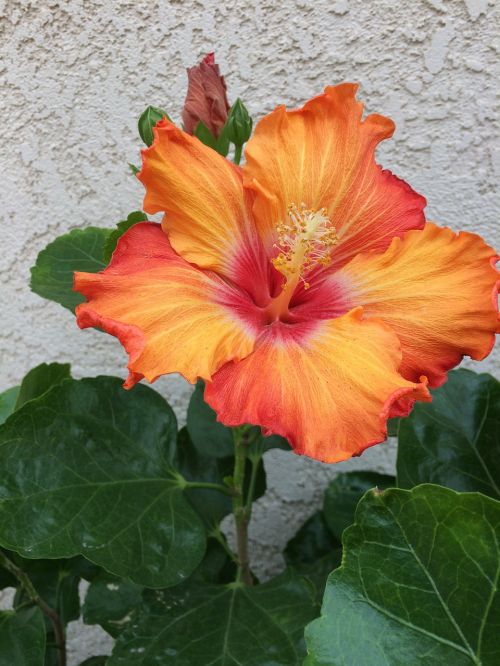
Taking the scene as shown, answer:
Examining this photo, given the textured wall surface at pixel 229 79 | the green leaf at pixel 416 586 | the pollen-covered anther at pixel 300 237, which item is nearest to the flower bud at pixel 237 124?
the pollen-covered anther at pixel 300 237

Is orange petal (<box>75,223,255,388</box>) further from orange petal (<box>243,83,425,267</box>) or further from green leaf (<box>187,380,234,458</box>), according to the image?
green leaf (<box>187,380,234,458</box>)

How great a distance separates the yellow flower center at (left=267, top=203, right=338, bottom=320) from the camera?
0.80m

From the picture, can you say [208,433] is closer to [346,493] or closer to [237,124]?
[346,493]

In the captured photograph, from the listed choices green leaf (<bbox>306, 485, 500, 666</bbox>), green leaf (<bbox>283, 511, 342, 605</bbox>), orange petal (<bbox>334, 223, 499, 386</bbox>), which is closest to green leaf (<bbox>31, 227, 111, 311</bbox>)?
orange petal (<bbox>334, 223, 499, 386</bbox>)

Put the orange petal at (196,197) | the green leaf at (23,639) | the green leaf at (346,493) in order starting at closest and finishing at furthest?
the orange petal at (196,197) → the green leaf at (23,639) → the green leaf at (346,493)

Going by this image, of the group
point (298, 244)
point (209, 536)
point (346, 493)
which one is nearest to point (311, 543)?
point (346, 493)

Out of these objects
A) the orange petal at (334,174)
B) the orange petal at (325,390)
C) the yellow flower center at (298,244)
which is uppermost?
the orange petal at (334,174)

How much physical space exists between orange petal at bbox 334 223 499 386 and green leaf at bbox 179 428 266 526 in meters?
0.50

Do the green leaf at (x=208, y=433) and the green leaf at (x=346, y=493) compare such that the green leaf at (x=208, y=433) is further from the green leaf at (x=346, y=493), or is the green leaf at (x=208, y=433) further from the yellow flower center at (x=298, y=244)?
the yellow flower center at (x=298, y=244)

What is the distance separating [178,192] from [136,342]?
198mm

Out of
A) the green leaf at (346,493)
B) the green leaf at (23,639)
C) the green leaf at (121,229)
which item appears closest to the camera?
the green leaf at (121,229)

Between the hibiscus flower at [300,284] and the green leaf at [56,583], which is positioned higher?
the hibiscus flower at [300,284]

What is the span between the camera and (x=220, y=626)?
0.95 m

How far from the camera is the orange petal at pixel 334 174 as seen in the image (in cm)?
77
